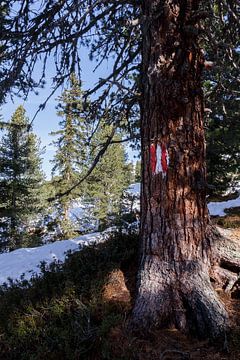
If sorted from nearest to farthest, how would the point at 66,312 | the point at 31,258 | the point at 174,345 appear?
the point at 174,345, the point at 66,312, the point at 31,258

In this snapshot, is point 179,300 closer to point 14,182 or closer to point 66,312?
point 66,312

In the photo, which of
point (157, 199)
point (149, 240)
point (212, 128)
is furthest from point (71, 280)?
point (212, 128)

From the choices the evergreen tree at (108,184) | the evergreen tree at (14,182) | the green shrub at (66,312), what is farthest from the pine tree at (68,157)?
the green shrub at (66,312)

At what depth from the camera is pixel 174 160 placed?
11.3 ft

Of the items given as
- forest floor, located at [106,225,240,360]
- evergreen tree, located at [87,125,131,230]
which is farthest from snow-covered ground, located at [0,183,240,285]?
evergreen tree, located at [87,125,131,230]

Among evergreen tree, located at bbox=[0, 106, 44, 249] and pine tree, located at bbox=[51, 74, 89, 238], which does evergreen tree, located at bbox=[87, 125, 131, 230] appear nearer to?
pine tree, located at bbox=[51, 74, 89, 238]

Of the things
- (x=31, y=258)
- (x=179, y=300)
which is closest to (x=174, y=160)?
(x=179, y=300)

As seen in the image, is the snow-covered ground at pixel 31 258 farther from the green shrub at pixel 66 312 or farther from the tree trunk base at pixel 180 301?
the tree trunk base at pixel 180 301

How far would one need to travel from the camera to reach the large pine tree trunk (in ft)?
10.9

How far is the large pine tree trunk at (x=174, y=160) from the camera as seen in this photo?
3.33 meters

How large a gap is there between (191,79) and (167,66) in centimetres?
31

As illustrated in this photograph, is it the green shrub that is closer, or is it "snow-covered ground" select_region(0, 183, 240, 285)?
the green shrub

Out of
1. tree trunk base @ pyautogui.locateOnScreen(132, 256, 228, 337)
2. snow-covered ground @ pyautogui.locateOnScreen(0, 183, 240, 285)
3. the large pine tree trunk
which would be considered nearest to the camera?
tree trunk base @ pyautogui.locateOnScreen(132, 256, 228, 337)

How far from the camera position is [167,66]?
11.3ft
